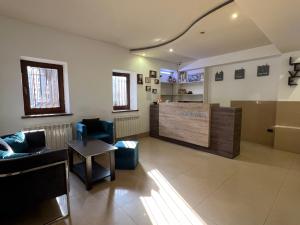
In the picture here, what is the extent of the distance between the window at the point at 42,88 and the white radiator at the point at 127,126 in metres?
1.46

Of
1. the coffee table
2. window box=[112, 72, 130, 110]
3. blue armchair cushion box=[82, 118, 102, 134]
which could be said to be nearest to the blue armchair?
blue armchair cushion box=[82, 118, 102, 134]

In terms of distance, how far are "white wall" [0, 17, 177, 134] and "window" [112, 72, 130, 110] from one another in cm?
35

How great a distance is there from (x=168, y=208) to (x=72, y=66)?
3437 millimetres

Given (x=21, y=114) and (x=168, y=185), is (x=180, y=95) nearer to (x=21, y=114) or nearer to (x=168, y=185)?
(x=168, y=185)

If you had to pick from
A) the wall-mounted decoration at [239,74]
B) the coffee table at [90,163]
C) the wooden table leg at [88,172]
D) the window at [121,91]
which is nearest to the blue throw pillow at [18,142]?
the coffee table at [90,163]

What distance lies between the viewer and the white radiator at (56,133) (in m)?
3.37

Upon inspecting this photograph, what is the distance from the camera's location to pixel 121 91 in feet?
16.2

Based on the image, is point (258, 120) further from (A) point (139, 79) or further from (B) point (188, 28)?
(A) point (139, 79)

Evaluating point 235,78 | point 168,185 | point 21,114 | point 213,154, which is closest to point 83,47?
point 21,114

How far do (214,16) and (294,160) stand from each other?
130 inches

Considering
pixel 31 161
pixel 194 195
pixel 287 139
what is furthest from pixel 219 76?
pixel 31 161

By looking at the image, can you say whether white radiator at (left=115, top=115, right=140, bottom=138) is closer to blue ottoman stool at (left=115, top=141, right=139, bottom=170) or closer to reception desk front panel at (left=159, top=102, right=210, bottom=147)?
reception desk front panel at (left=159, top=102, right=210, bottom=147)

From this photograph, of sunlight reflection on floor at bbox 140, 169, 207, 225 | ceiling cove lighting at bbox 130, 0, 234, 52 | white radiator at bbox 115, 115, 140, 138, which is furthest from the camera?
white radiator at bbox 115, 115, 140, 138

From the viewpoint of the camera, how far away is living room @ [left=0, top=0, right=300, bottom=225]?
182 cm
